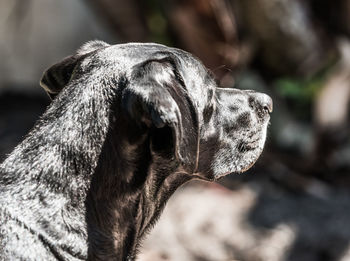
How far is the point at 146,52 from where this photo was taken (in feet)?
7.59

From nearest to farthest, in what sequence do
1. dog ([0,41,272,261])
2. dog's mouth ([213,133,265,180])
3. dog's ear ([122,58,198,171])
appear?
dog's ear ([122,58,198,171])
dog ([0,41,272,261])
dog's mouth ([213,133,265,180])

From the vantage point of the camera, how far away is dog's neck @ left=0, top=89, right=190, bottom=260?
2.16 m

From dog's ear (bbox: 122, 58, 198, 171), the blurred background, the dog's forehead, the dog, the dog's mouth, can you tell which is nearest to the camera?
dog's ear (bbox: 122, 58, 198, 171)

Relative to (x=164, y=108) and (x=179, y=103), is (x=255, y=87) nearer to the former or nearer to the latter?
(x=179, y=103)

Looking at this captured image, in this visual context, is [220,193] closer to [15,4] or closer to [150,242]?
[150,242]

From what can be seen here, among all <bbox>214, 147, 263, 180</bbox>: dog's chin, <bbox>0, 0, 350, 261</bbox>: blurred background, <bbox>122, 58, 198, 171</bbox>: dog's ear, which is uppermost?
<bbox>122, 58, 198, 171</bbox>: dog's ear

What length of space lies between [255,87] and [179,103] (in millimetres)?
5022

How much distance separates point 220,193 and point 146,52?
3636 mm

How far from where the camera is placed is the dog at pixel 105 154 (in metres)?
2.11

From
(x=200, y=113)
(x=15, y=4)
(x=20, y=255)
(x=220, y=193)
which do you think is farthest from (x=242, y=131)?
(x=15, y=4)

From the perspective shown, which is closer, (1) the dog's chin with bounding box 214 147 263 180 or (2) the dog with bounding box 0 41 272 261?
(2) the dog with bounding box 0 41 272 261

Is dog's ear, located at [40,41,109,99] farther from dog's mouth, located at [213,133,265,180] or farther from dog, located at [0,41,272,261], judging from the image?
dog's mouth, located at [213,133,265,180]

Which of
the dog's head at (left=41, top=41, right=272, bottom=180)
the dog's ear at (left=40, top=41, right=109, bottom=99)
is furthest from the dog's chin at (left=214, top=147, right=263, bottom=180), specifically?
the dog's ear at (left=40, top=41, right=109, bottom=99)

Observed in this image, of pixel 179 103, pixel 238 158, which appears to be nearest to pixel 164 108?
pixel 179 103
